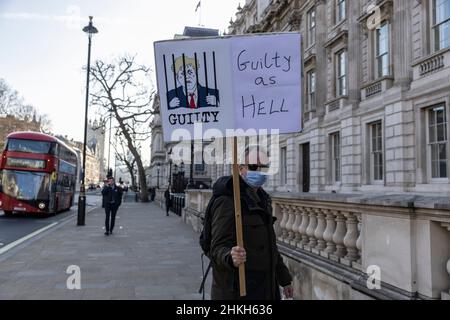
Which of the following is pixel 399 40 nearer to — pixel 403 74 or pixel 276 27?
pixel 403 74

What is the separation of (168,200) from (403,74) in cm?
1397

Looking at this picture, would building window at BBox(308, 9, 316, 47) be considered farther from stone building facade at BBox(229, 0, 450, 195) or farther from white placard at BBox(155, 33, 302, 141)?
white placard at BBox(155, 33, 302, 141)

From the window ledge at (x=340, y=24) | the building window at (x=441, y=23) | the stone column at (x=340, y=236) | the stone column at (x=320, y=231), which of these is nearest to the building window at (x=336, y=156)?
the window ledge at (x=340, y=24)

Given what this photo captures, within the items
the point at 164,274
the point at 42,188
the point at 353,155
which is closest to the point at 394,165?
the point at 353,155

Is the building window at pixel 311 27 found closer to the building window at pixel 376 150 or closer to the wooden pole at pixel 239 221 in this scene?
the building window at pixel 376 150

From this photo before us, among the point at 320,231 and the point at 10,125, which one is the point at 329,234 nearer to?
the point at 320,231

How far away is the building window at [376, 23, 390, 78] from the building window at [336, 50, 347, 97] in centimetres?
277

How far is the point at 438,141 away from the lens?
51.3 feet

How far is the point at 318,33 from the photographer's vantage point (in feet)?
82.7

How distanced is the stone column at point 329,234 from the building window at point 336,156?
1872 centimetres

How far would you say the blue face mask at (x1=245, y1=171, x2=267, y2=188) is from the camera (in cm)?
300

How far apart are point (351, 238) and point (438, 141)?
13.5 m

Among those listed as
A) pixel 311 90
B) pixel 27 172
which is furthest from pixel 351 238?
pixel 311 90

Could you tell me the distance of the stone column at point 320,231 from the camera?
15.2 feet
